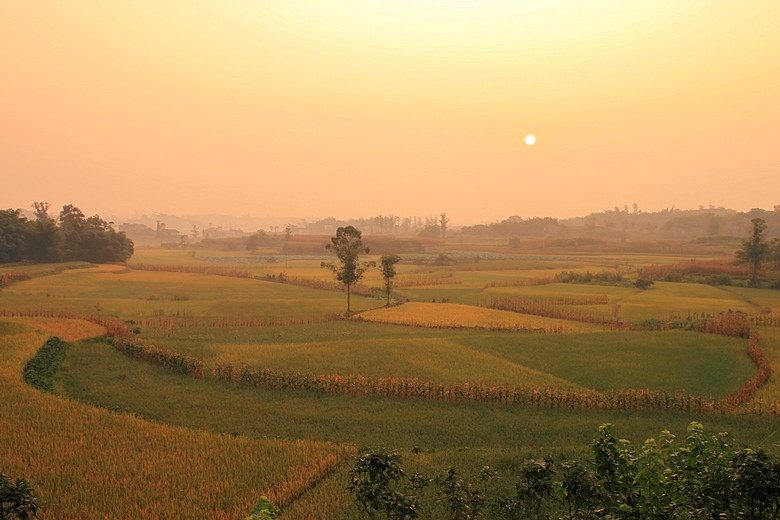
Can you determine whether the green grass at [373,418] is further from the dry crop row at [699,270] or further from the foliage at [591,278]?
the dry crop row at [699,270]

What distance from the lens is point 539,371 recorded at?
24.0 meters

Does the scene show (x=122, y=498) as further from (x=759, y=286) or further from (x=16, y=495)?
(x=759, y=286)

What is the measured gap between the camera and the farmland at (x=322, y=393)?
12.6 metres

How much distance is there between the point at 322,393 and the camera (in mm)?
20766

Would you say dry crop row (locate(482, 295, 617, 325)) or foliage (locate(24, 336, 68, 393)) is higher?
foliage (locate(24, 336, 68, 393))

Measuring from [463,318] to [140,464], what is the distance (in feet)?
96.6

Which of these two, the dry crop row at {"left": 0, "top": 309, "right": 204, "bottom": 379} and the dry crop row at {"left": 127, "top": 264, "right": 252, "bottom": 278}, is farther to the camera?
the dry crop row at {"left": 127, "top": 264, "right": 252, "bottom": 278}

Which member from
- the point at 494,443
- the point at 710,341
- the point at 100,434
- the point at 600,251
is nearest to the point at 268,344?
the point at 100,434

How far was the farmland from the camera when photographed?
12.6 metres

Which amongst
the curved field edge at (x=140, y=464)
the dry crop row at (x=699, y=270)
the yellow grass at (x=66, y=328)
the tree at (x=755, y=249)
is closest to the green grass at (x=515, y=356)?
the yellow grass at (x=66, y=328)

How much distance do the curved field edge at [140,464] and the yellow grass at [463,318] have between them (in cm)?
2344

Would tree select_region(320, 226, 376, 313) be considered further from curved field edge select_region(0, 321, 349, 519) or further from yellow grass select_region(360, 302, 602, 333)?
curved field edge select_region(0, 321, 349, 519)

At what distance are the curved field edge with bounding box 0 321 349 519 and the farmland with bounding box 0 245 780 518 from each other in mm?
57

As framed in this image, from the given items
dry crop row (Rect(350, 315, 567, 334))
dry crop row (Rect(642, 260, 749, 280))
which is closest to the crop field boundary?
dry crop row (Rect(350, 315, 567, 334))
